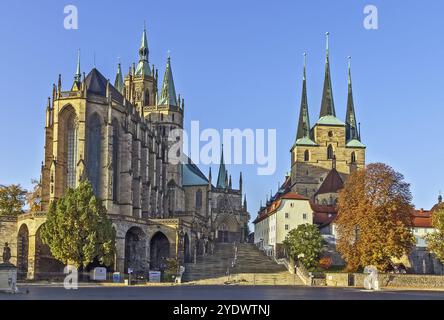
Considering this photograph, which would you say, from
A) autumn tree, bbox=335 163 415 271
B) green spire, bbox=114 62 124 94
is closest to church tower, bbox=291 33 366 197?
green spire, bbox=114 62 124 94

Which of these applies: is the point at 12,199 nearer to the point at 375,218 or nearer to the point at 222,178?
the point at 375,218

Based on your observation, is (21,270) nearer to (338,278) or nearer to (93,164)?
(93,164)

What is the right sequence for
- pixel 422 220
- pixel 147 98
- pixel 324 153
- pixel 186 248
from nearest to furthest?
pixel 186 248
pixel 422 220
pixel 147 98
pixel 324 153

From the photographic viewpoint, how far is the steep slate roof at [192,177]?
415ft

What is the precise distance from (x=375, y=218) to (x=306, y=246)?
43.7 feet

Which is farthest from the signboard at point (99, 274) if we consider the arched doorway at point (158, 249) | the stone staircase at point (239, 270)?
the arched doorway at point (158, 249)

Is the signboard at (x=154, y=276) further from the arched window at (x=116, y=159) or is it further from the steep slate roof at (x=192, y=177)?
the steep slate roof at (x=192, y=177)

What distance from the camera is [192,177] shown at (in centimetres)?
12812

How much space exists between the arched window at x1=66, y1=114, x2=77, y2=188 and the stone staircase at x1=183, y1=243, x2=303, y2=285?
1679 cm

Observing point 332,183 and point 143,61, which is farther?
point 143,61

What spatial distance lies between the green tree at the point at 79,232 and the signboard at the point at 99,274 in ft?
4.19

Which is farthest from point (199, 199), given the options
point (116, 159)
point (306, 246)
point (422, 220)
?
point (306, 246)

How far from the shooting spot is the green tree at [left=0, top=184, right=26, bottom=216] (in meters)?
92.1
